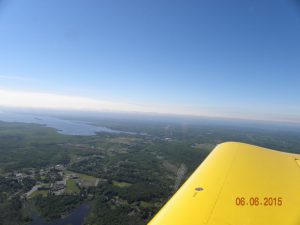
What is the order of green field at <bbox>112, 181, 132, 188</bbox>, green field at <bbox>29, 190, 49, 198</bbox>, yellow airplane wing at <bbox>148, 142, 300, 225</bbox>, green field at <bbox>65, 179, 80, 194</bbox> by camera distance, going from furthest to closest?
green field at <bbox>112, 181, 132, 188</bbox> → green field at <bbox>65, 179, 80, 194</bbox> → green field at <bbox>29, 190, 49, 198</bbox> → yellow airplane wing at <bbox>148, 142, 300, 225</bbox>

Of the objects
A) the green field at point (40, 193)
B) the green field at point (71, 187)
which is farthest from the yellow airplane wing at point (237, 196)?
the green field at point (40, 193)

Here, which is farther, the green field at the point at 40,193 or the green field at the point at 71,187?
the green field at the point at 71,187

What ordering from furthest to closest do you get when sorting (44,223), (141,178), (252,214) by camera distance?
1. (141,178)
2. (44,223)
3. (252,214)

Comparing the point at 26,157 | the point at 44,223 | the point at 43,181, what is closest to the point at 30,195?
the point at 43,181

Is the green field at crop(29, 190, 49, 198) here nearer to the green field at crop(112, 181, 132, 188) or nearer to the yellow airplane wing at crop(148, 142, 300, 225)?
the green field at crop(112, 181, 132, 188)

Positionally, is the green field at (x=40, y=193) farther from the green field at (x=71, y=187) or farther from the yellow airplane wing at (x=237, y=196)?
the yellow airplane wing at (x=237, y=196)

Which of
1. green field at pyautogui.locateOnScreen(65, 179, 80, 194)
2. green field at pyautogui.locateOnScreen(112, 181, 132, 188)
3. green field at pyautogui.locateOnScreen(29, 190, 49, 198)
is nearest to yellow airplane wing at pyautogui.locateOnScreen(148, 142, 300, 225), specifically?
green field at pyautogui.locateOnScreen(65, 179, 80, 194)

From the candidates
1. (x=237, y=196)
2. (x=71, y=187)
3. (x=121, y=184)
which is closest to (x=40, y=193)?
(x=71, y=187)

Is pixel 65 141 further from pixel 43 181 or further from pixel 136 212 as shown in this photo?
pixel 136 212
